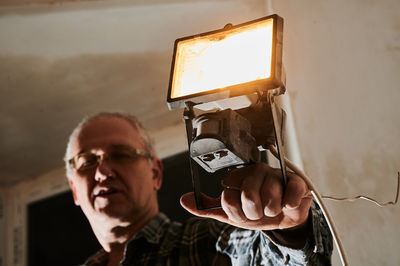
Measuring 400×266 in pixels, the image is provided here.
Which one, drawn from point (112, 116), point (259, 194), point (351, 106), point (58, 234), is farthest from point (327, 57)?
point (58, 234)

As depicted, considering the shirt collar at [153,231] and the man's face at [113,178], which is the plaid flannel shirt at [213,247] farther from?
the man's face at [113,178]

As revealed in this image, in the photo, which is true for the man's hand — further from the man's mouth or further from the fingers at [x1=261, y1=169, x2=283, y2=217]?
the man's mouth

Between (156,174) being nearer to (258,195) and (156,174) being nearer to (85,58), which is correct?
(85,58)

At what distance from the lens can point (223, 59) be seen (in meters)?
0.67

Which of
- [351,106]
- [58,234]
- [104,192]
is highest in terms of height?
[351,106]

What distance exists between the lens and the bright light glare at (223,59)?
64 centimetres

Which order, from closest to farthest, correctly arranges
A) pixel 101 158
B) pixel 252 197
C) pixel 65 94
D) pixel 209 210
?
pixel 252 197
pixel 209 210
pixel 101 158
pixel 65 94

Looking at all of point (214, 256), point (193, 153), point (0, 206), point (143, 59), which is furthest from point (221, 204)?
point (0, 206)

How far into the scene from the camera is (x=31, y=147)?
2.16 metres

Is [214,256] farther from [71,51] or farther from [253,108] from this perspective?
[71,51]

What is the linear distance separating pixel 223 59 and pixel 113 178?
0.86 m

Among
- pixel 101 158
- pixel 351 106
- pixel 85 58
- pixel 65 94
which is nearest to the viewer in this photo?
pixel 351 106

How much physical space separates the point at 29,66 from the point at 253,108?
4.08ft

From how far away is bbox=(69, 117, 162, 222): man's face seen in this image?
137cm
